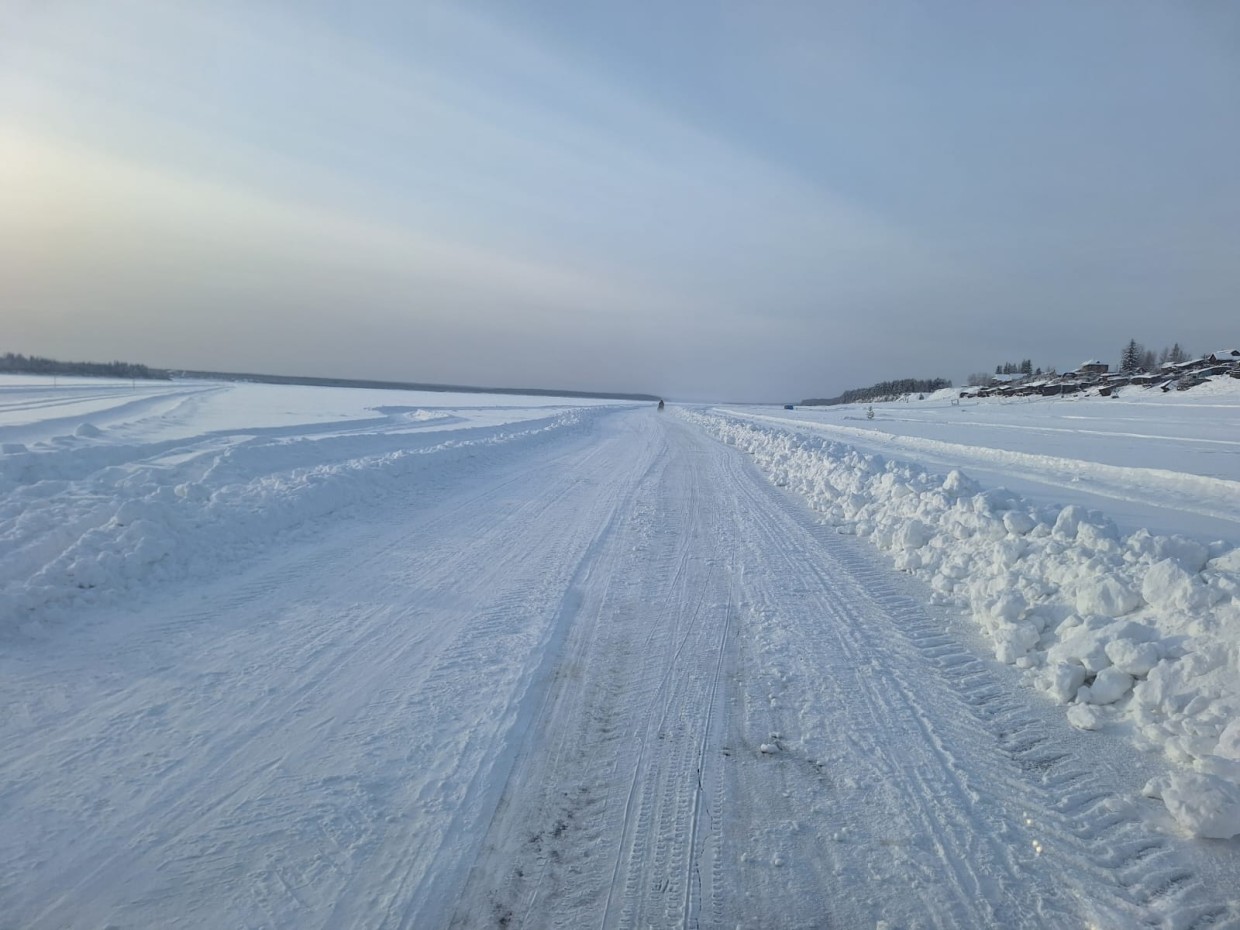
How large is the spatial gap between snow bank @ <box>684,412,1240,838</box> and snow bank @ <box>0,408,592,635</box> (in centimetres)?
747

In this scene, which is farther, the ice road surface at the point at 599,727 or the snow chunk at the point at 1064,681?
the snow chunk at the point at 1064,681

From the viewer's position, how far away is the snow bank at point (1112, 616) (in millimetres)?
3584

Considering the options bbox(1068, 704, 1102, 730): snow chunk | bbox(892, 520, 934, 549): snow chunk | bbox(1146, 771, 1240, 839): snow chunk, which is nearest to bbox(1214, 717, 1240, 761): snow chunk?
bbox(1146, 771, 1240, 839): snow chunk

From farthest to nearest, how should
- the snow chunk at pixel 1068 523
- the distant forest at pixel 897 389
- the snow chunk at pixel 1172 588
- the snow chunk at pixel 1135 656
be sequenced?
the distant forest at pixel 897 389 → the snow chunk at pixel 1068 523 → the snow chunk at pixel 1172 588 → the snow chunk at pixel 1135 656

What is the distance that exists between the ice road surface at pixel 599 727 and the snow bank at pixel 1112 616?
0.08 feet

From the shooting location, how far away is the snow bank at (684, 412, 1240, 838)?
11.8 feet

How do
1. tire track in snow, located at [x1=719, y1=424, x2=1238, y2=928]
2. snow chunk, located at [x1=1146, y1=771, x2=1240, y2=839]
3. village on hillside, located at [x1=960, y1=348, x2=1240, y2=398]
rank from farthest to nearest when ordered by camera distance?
village on hillside, located at [x1=960, y1=348, x2=1240, y2=398], snow chunk, located at [x1=1146, y1=771, x2=1240, y2=839], tire track in snow, located at [x1=719, y1=424, x2=1238, y2=928]

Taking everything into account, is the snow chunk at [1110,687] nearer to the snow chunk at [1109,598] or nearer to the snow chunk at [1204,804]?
the snow chunk at [1109,598]

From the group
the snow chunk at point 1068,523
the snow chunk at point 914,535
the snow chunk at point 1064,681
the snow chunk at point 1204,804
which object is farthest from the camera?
the snow chunk at point 914,535

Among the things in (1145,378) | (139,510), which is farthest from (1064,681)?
(1145,378)

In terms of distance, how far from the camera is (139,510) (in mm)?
6730

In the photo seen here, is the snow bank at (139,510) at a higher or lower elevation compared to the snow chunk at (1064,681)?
higher

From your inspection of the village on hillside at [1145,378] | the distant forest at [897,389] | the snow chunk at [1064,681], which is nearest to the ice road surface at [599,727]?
the snow chunk at [1064,681]

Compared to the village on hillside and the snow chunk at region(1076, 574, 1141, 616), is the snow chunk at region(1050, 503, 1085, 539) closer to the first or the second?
the snow chunk at region(1076, 574, 1141, 616)
